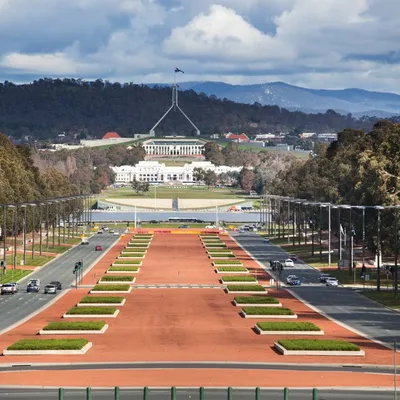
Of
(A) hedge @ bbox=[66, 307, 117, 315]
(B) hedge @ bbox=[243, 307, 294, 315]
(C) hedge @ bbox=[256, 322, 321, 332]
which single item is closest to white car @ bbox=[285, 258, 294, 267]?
(B) hedge @ bbox=[243, 307, 294, 315]

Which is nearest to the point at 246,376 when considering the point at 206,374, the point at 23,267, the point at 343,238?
the point at 206,374

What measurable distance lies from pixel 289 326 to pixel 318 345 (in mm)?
10039

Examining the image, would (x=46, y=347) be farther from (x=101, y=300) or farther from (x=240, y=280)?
(x=240, y=280)

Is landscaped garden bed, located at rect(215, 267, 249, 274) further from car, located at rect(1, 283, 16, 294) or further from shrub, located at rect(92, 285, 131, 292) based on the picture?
car, located at rect(1, 283, 16, 294)

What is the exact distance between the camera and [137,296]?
346 ft

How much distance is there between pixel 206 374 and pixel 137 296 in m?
43.9

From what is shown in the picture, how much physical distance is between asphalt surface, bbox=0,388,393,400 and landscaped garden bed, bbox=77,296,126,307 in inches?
1566

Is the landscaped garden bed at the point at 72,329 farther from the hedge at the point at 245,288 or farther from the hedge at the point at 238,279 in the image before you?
the hedge at the point at 238,279

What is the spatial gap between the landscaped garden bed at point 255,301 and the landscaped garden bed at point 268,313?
521cm

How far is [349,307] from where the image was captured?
3861 inches

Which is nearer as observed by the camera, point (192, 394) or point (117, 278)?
point (192, 394)

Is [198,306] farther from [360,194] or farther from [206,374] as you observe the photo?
[360,194]

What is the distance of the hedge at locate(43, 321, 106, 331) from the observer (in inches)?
3123

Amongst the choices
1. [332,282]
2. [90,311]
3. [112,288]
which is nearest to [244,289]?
[112,288]
